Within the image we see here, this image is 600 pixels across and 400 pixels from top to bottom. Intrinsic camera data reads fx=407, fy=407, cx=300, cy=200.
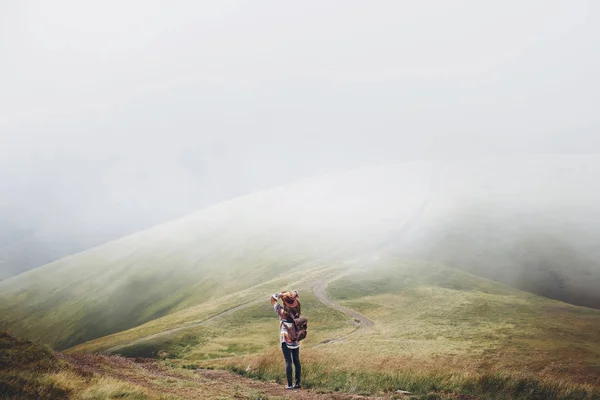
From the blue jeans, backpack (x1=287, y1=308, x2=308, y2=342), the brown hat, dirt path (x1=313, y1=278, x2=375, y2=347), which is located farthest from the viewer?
dirt path (x1=313, y1=278, x2=375, y2=347)

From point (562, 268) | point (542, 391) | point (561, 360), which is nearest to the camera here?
point (542, 391)

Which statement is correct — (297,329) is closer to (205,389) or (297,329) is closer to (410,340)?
(205,389)

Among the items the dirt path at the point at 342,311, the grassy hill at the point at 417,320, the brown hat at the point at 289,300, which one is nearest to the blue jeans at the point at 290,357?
the brown hat at the point at 289,300

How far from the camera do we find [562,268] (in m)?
155

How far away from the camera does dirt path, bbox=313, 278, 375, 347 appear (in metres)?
58.3

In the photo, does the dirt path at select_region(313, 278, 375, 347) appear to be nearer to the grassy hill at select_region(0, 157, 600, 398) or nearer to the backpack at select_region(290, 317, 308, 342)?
the grassy hill at select_region(0, 157, 600, 398)

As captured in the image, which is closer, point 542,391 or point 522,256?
point 542,391

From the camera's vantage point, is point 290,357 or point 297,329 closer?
point 297,329

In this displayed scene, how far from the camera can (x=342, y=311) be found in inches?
3184

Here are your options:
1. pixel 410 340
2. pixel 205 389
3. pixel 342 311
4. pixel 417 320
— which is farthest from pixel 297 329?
pixel 342 311

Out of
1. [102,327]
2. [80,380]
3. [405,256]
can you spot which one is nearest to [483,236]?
[405,256]

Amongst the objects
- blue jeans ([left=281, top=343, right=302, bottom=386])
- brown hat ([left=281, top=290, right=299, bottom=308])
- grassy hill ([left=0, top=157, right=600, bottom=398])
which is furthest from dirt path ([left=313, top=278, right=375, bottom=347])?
brown hat ([left=281, top=290, right=299, bottom=308])

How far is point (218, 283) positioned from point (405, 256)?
8631 cm

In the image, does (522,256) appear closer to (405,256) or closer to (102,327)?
(405,256)
